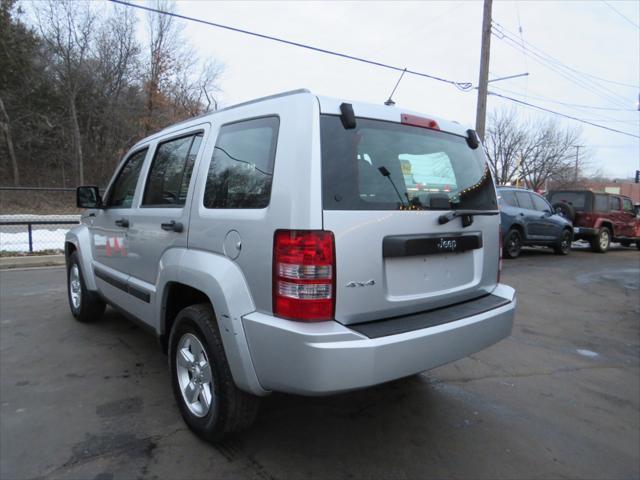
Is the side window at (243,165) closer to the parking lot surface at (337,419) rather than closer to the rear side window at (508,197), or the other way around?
the parking lot surface at (337,419)

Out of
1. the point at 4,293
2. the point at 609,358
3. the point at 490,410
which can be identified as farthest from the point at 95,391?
the point at 609,358

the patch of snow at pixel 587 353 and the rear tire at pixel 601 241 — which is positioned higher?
the rear tire at pixel 601 241

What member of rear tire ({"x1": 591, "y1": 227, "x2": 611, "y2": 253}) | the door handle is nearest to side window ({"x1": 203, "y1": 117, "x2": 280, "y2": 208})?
the door handle

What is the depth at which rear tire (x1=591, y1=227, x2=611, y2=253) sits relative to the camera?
1470cm

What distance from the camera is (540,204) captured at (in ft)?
41.9

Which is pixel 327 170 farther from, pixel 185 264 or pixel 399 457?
pixel 399 457

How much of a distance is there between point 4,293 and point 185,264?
550 centimetres

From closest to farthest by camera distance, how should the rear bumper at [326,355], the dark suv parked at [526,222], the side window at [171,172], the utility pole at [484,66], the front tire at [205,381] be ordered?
the rear bumper at [326,355] < the front tire at [205,381] < the side window at [171,172] < the dark suv parked at [526,222] < the utility pole at [484,66]

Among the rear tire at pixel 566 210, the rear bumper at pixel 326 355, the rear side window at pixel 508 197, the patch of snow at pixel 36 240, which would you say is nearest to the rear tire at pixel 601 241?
the rear tire at pixel 566 210

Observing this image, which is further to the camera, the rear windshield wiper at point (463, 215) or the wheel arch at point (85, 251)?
the wheel arch at point (85, 251)

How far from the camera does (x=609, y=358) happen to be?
4793 mm

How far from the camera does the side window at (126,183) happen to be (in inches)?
156

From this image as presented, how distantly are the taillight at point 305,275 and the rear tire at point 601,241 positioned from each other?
1522cm

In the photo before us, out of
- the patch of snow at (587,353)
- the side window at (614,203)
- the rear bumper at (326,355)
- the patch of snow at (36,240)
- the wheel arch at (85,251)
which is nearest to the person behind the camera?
the rear bumper at (326,355)
